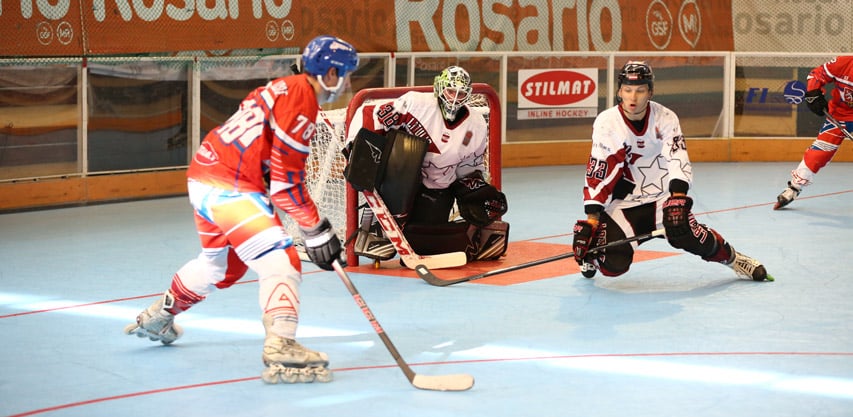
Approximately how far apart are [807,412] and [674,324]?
138cm

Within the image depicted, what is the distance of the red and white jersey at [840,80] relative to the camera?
8609 millimetres

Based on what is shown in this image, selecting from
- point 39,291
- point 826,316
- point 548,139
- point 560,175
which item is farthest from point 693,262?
point 548,139

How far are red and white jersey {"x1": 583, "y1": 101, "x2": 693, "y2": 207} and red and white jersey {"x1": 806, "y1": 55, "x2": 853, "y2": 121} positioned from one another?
3367mm

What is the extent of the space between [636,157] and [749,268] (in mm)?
858

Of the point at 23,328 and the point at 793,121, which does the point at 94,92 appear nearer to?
the point at 23,328

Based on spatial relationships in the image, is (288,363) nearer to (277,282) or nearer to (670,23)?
(277,282)

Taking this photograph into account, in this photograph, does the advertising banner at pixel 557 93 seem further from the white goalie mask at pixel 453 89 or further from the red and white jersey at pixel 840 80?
the white goalie mask at pixel 453 89

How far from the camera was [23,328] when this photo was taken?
16.4 ft

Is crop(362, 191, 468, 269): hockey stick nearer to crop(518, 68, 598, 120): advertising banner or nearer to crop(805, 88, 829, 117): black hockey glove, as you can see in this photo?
crop(805, 88, 829, 117): black hockey glove

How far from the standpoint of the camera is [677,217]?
5469 mm

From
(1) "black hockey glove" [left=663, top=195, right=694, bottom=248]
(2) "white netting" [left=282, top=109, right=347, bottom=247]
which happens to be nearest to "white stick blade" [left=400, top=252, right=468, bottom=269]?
(2) "white netting" [left=282, top=109, right=347, bottom=247]

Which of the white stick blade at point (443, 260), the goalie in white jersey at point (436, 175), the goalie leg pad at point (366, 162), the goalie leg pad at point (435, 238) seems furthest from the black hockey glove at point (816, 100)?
the goalie leg pad at point (366, 162)

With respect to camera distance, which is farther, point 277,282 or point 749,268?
point 749,268

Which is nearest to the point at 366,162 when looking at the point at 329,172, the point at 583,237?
the point at 329,172
